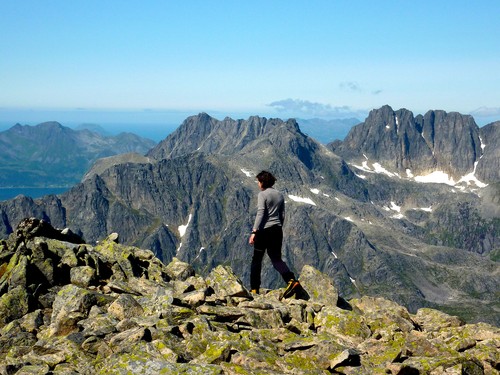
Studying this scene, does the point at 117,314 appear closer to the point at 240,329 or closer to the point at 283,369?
the point at 240,329

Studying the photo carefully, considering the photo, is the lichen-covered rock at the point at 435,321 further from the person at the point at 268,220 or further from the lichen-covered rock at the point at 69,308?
the lichen-covered rock at the point at 69,308

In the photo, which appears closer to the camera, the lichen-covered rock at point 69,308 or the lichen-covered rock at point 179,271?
the lichen-covered rock at point 69,308

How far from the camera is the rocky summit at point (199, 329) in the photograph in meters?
15.6

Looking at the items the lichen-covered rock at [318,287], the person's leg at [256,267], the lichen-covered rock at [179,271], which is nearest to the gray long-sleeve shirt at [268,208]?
the person's leg at [256,267]

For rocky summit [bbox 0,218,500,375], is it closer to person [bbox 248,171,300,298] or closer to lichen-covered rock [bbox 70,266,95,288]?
lichen-covered rock [bbox 70,266,95,288]

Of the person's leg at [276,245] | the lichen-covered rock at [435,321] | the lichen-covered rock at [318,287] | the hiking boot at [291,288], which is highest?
the person's leg at [276,245]

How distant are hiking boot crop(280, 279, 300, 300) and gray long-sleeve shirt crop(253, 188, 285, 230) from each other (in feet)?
11.3

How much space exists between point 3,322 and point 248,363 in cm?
1283

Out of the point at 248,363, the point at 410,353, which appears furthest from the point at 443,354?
the point at 248,363

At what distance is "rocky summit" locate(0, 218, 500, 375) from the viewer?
15633 millimetres

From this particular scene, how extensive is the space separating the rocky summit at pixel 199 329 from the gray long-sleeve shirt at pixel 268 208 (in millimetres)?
3867

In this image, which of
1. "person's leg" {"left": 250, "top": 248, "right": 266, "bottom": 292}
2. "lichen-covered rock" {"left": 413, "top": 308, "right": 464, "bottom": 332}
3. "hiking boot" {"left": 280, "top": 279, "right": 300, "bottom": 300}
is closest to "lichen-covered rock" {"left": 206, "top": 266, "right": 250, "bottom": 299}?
"person's leg" {"left": 250, "top": 248, "right": 266, "bottom": 292}

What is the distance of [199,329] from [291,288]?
8094mm

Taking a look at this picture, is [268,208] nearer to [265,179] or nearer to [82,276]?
[265,179]
